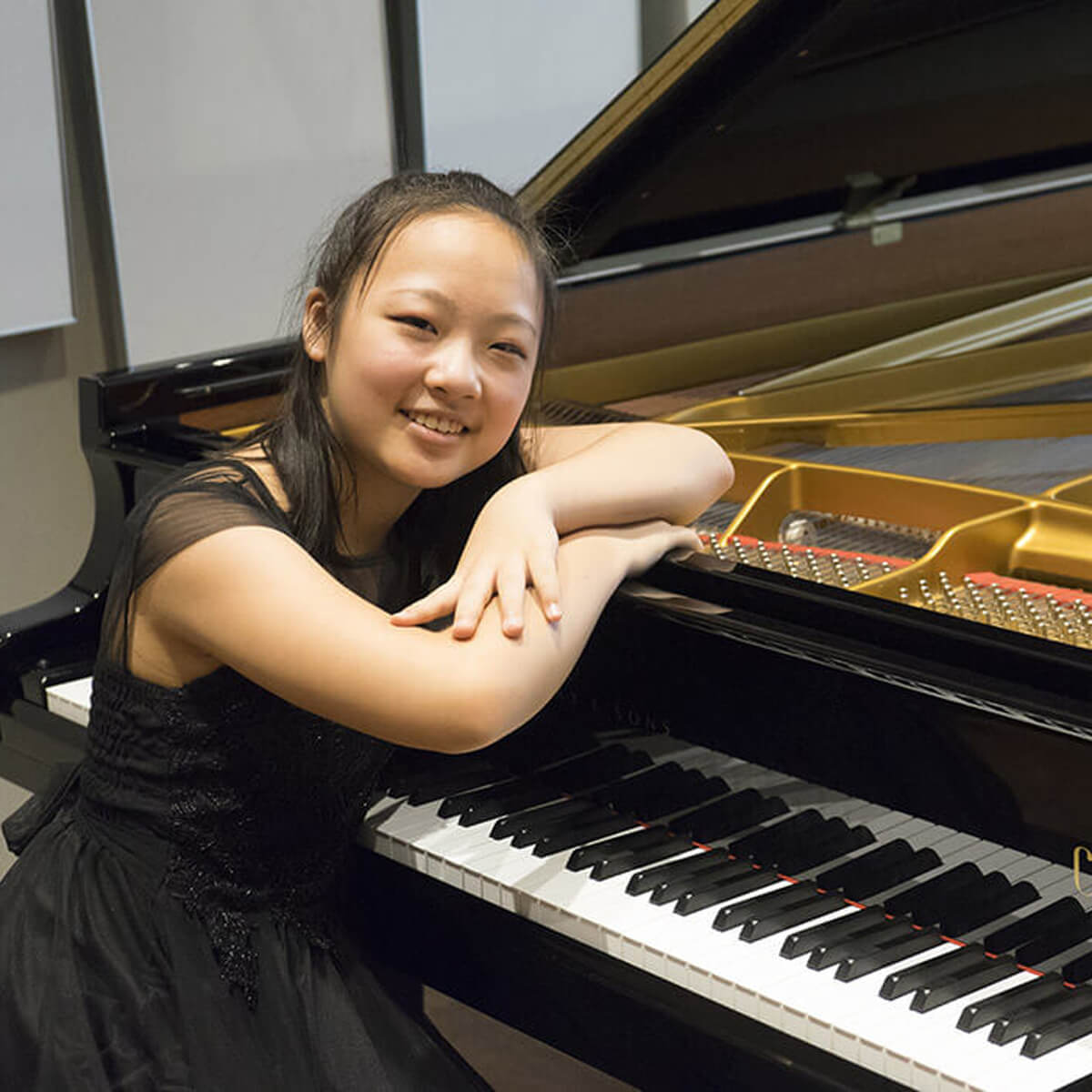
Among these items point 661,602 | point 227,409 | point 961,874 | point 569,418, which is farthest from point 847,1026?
point 227,409

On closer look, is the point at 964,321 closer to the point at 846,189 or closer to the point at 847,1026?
the point at 846,189

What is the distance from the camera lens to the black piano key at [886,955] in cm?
144

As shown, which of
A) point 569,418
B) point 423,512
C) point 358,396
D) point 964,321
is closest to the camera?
point 358,396

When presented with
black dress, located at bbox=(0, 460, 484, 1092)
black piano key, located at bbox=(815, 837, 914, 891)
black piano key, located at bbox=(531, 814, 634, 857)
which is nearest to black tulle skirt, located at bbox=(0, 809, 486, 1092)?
black dress, located at bbox=(0, 460, 484, 1092)

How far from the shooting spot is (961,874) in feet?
5.05

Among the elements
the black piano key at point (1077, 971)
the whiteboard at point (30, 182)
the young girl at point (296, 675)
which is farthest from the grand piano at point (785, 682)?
the whiteboard at point (30, 182)

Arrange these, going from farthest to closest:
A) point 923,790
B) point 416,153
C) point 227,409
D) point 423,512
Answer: point 416,153, point 227,409, point 423,512, point 923,790

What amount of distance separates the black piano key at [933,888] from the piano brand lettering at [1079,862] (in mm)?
96

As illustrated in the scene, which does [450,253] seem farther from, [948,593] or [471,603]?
[948,593]

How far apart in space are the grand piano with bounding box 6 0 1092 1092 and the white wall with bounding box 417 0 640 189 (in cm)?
203

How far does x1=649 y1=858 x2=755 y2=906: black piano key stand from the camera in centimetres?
159

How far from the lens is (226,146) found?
13.9 feet

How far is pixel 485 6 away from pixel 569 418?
9.59 feet

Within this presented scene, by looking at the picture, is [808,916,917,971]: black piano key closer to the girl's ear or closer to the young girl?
the young girl
